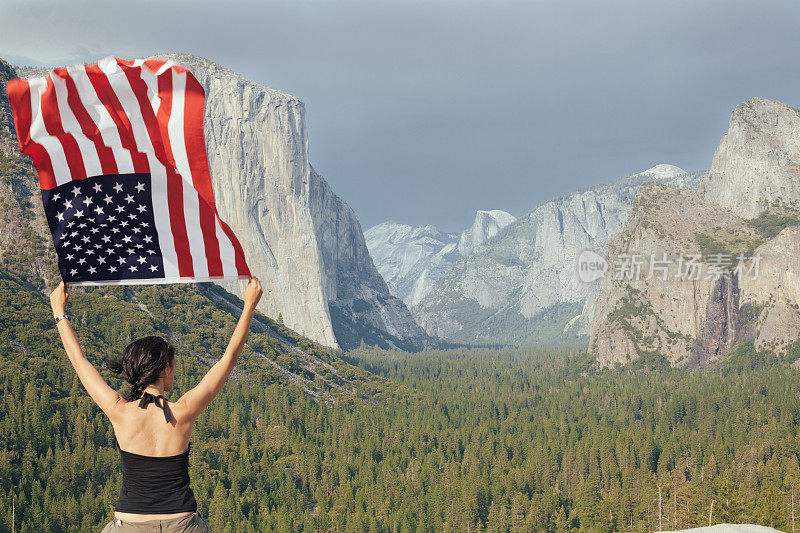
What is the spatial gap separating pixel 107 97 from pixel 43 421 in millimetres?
104117

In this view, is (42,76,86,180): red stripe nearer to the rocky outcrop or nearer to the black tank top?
the black tank top

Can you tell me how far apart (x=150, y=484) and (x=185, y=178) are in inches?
234

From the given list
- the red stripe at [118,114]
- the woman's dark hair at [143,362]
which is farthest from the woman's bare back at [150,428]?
the red stripe at [118,114]

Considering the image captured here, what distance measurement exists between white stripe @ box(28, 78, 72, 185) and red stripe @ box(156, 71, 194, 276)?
1821 mm

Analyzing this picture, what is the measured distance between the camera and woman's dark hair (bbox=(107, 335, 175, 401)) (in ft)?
29.9

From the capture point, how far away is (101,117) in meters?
12.8

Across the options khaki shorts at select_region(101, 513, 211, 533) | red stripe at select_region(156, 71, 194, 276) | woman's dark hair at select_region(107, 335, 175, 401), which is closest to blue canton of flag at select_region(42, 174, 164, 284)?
red stripe at select_region(156, 71, 194, 276)

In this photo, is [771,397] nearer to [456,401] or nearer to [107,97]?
[456,401]

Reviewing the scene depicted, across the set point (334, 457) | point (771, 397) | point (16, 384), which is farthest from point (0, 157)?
point (771, 397)

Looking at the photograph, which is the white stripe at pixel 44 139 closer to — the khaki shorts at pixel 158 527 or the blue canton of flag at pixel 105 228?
the blue canton of flag at pixel 105 228

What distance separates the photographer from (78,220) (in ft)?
41.9

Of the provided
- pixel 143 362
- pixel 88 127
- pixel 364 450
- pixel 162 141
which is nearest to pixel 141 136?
pixel 162 141

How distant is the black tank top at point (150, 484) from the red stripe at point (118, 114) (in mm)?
5589

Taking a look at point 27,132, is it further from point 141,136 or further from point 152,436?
point 152,436
